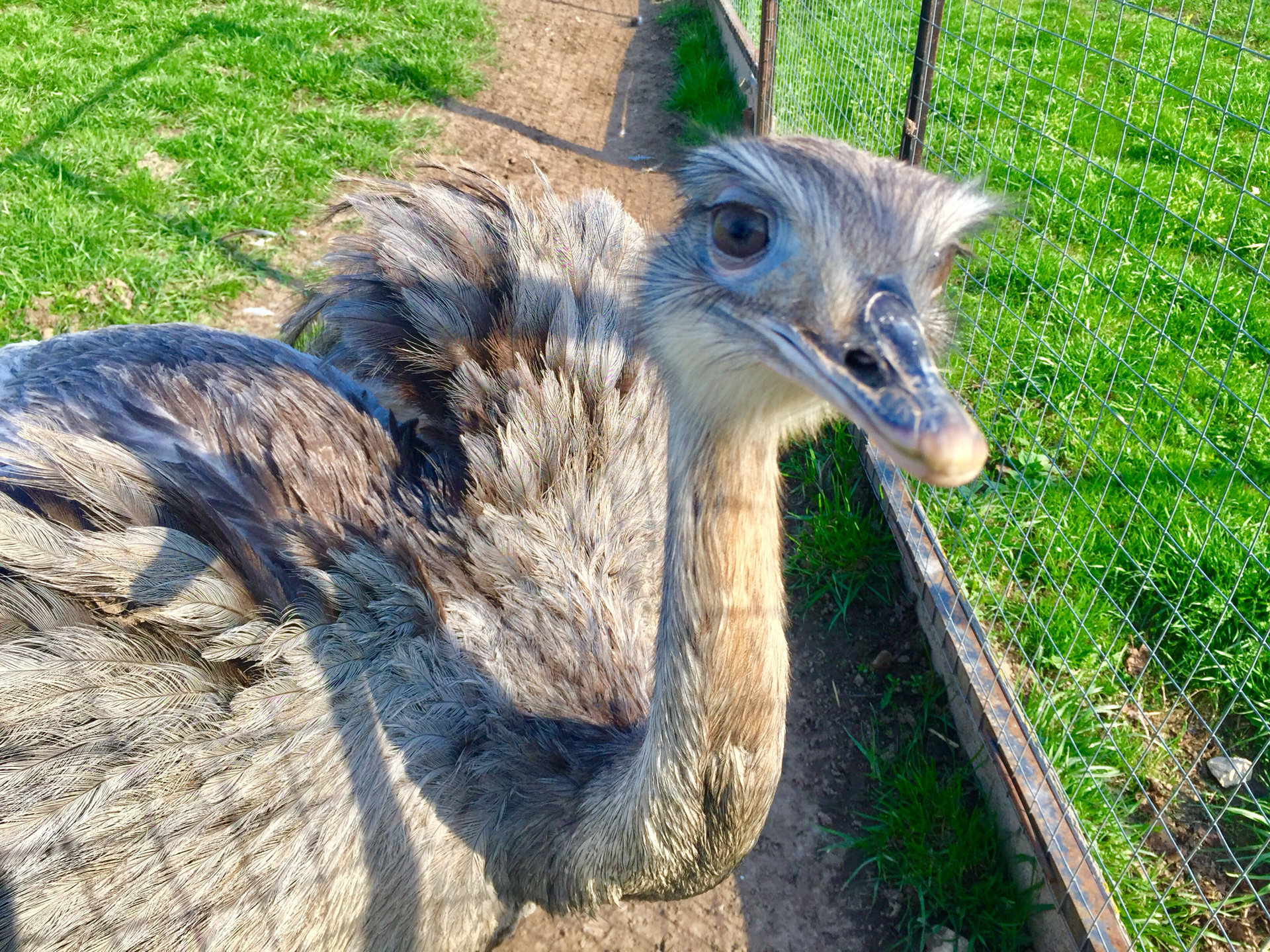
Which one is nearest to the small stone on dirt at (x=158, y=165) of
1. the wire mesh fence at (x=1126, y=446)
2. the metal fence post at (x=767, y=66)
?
the metal fence post at (x=767, y=66)

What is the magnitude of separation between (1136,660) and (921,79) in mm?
1754

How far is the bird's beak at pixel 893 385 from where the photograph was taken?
1.03m

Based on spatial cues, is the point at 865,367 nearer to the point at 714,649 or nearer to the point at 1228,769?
the point at 714,649

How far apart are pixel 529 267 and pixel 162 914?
5.36 feet

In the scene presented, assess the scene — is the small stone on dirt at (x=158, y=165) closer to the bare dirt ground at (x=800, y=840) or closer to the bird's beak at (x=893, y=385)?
the bare dirt ground at (x=800, y=840)

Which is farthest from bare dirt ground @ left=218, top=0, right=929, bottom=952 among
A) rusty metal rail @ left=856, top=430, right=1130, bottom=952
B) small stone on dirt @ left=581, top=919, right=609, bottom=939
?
rusty metal rail @ left=856, top=430, right=1130, bottom=952

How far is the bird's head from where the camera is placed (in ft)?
3.80

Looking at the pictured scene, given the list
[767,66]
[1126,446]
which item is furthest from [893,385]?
[767,66]

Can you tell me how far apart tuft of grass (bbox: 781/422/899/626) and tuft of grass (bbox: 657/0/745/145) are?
2056mm

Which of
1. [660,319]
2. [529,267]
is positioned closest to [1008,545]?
[529,267]

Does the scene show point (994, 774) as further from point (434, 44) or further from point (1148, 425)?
point (434, 44)

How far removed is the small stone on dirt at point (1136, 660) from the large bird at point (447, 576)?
1.29 meters

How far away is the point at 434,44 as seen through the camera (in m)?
6.13

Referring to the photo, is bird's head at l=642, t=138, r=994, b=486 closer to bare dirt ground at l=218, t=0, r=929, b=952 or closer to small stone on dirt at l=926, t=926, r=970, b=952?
bare dirt ground at l=218, t=0, r=929, b=952
